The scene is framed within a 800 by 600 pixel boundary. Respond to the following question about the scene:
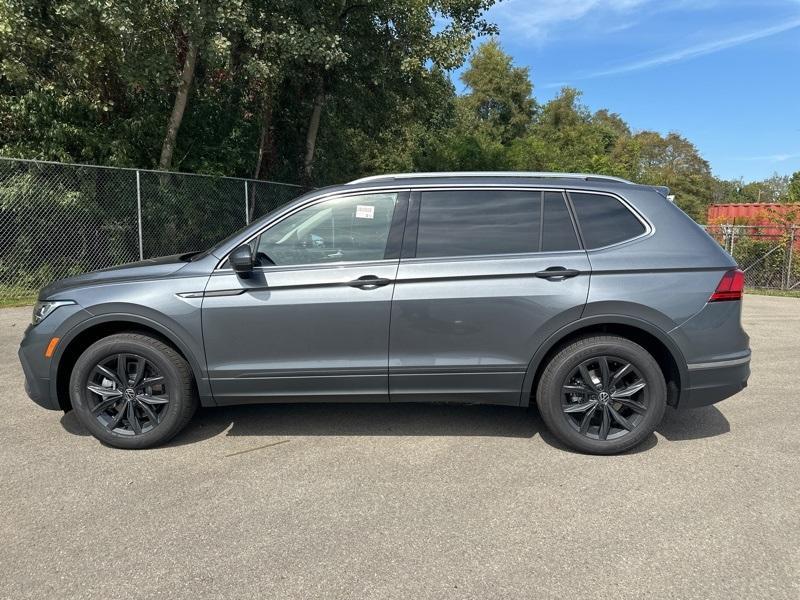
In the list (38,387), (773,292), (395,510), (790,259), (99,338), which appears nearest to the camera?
(395,510)

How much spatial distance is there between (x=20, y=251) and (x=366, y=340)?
27.9 ft

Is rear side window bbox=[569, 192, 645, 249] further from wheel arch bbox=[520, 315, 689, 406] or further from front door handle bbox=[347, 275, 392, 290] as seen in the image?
front door handle bbox=[347, 275, 392, 290]

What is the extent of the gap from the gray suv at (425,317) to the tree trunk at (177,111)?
7.66 m

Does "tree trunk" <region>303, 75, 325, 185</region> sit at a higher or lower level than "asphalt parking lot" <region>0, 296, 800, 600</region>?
higher

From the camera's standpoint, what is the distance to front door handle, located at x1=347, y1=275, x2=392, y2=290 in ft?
11.5

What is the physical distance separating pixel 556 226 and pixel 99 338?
324cm

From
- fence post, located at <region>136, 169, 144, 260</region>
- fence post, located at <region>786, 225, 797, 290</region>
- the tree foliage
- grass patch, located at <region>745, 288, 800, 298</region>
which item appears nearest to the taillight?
the tree foliage

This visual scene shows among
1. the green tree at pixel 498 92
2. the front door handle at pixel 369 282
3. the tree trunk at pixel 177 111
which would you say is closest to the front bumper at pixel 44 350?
the front door handle at pixel 369 282

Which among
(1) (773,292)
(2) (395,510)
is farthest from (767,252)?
(2) (395,510)

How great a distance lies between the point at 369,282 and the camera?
3.50 meters

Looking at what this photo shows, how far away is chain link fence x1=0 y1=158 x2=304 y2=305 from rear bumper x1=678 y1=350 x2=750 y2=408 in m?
9.18

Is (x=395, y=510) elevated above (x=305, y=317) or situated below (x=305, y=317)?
below

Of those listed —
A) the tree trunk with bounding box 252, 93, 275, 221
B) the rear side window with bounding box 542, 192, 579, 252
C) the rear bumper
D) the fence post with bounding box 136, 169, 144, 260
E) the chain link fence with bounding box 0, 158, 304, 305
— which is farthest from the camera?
the tree trunk with bounding box 252, 93, 275, 221

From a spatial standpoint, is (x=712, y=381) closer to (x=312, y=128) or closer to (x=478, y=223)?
(x=478, y=223)
